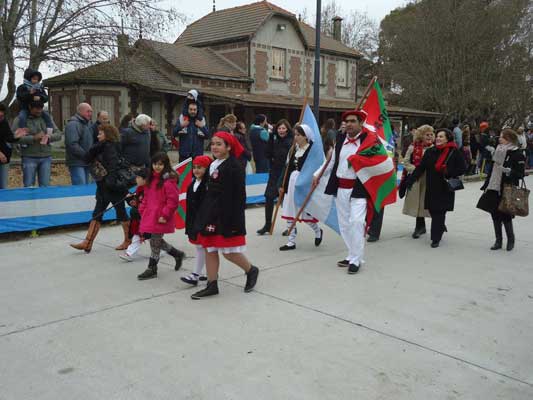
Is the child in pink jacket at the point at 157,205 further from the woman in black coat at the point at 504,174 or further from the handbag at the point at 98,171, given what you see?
the woman in black coat at the point at 504,174

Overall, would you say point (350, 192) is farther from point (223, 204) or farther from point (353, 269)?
point (223, 204)

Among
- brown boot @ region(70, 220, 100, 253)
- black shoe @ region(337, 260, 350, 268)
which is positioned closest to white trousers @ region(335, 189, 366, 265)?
black shoe @ region(337, 260, 350, 268)

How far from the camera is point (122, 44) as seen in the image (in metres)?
15.0

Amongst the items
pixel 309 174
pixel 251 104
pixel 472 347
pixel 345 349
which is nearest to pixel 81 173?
pixel 309 174

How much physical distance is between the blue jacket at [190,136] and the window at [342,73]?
26.1 metres

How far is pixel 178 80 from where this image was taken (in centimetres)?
2495

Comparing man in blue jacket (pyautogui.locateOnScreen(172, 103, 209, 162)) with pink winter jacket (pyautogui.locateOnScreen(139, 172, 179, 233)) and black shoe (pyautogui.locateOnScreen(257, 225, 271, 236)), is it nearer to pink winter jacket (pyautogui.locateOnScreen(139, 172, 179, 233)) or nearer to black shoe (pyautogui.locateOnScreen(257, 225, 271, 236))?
black shoe (pyautogui.locateOnScreen(257, 225, 271, 236))

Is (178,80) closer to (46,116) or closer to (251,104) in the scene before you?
(251,104)

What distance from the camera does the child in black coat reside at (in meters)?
7.84

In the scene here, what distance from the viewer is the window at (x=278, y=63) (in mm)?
29230

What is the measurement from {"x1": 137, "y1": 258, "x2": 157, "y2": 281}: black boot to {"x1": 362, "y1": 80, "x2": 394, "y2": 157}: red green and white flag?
3.01 meters

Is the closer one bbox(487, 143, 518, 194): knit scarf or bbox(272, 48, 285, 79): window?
bbox(487, 143, 518, 194): knit scarf

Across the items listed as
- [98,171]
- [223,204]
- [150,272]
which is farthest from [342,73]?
[223,204]

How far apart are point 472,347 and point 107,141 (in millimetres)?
4680
